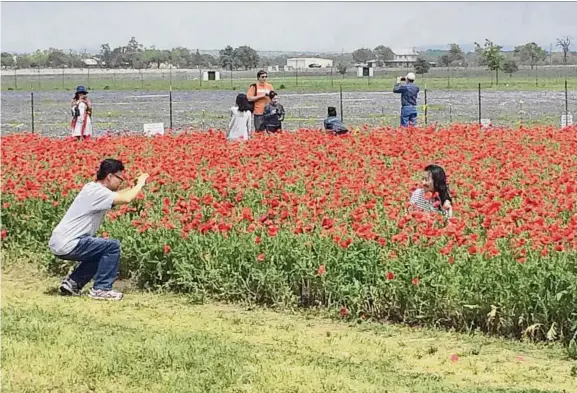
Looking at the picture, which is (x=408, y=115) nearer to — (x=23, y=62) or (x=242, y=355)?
(x=242, y=355)

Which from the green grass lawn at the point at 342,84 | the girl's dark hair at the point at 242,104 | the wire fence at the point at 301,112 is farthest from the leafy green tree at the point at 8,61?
the girl's dark hair at the point at 242,104

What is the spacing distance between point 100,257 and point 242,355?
112 inches

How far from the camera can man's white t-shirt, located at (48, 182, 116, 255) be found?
28.8 feet

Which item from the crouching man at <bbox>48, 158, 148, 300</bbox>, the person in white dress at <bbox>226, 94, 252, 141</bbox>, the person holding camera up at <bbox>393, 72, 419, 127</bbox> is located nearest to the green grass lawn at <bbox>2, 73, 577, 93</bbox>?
the person holding camera up at <bbox>393, 72, 419, 127</bbox>

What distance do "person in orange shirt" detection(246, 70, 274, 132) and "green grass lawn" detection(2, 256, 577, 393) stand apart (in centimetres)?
893

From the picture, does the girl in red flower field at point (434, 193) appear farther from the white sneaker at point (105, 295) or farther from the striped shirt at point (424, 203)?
the white sneaker at point (105, 295)

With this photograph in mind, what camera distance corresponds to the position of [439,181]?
9.27 m

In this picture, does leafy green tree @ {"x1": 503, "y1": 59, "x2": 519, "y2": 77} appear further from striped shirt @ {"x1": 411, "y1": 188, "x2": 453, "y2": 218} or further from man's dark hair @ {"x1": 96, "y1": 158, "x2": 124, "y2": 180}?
man's dark hair @ {"x1": 96, "y1": 158, "x2": 124, "y2": 180}

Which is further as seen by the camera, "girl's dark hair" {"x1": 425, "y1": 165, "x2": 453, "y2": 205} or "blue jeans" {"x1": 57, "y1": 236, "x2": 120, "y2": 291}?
"girl's dark hair" {"x1": 425, "y1": 165, "x2": 453, "y2": 205}

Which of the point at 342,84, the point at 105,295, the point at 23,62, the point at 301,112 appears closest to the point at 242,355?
the point at 105,295

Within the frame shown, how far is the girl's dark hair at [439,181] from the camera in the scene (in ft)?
30.3

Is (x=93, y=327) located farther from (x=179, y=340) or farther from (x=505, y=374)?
(x=505, y=374)

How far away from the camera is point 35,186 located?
11.1 meters

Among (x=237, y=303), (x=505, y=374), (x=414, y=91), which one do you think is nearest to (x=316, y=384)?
(x=505, y=374)
